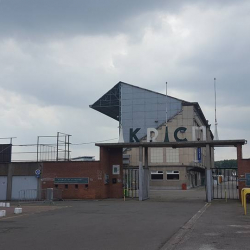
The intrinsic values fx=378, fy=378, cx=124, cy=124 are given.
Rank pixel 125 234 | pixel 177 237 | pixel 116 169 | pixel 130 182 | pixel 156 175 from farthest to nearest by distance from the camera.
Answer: pixel 156 175, pixel 130 182, pixel 116 169, pixel 125 234, pixel 177 237

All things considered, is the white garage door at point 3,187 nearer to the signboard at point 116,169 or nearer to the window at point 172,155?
the signboard at point 116,169

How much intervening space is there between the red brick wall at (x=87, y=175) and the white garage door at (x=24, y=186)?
3.28 ft

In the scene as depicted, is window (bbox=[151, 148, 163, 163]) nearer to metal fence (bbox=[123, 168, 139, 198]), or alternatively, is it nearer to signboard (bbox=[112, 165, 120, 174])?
metal fence (bbox=[123, 168, 139, 198])

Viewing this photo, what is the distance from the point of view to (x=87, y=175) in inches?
1359

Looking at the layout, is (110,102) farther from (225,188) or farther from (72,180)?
(225,188)

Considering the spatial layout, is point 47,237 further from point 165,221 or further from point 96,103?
point 96,103

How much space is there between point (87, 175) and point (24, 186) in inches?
250

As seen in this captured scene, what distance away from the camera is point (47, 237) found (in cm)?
1251

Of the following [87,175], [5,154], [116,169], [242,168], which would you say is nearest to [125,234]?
[242,168]

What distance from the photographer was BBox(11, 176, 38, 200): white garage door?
117 ft

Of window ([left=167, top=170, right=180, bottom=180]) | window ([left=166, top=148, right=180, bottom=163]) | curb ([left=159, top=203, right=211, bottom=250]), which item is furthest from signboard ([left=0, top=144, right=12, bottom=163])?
window ([left=166, top=148, right=180, bottom=163])

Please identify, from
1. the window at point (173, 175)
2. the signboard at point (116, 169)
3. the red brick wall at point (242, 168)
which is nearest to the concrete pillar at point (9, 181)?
the signboard at point (116, 169)

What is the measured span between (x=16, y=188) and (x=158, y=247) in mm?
28056

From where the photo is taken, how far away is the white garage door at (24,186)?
117 ft
